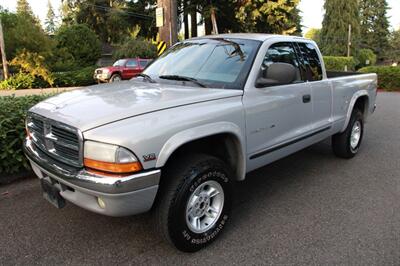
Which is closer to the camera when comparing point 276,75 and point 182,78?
point 276,75

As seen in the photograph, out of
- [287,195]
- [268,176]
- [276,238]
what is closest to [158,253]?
[276,238]

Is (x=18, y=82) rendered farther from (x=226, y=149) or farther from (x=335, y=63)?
(x=335, y=63)

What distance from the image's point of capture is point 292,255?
9.84ft

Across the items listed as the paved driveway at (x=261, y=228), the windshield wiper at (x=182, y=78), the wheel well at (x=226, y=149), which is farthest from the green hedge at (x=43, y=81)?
the wheel well at (x=226, y=149)

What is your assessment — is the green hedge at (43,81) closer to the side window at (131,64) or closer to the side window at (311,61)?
the side window at (131,64)

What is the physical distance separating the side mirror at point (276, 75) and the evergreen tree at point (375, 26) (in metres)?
63.5

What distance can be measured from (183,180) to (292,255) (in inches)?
44.3

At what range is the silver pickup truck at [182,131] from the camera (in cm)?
254

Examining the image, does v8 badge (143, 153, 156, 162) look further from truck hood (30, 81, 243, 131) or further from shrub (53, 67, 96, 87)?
shrub (53, 67, 96, 87)

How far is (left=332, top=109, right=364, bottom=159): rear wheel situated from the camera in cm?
543

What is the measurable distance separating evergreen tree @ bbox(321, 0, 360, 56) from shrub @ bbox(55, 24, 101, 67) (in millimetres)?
28483

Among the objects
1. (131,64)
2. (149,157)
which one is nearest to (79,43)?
(131,64)

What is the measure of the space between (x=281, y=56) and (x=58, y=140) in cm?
258

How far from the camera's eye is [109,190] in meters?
2.48
